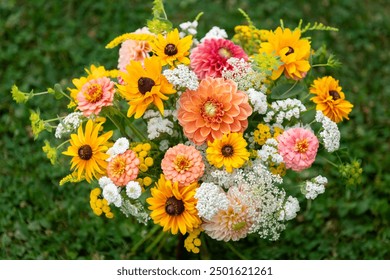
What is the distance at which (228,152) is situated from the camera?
136 centimetres

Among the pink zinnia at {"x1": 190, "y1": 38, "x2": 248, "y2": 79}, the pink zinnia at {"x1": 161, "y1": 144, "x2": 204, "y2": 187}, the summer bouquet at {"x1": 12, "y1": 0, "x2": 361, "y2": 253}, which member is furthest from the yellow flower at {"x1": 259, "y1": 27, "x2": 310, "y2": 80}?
the pink zinnia at {"x1": 161, "y1": 144, "x2": 204, "y2": 187}

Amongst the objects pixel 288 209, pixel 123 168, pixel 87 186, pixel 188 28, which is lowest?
pixel 87 186

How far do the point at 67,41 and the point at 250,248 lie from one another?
1295 millimetres

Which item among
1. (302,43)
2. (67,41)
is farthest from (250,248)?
(67,41)

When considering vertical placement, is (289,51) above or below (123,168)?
above

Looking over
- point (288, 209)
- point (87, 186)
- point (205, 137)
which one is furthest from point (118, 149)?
point (87, 186)

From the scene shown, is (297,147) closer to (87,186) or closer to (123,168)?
(123,168)

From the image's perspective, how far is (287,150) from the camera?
1388 millimetres

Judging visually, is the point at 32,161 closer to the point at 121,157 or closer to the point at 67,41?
the point at 67,41

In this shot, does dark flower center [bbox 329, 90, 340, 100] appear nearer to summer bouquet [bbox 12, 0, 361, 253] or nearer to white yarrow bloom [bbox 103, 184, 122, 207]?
summer bouquet [bbox 12, 0, 361, 253]

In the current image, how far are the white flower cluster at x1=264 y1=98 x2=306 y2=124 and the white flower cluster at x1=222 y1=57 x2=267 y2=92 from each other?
0.24 ft

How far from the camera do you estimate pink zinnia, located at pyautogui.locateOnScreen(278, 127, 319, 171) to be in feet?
4.56

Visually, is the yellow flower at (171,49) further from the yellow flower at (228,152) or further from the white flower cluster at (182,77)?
the yellow flower at (228,152)

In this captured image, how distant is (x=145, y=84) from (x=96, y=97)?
143 mm
